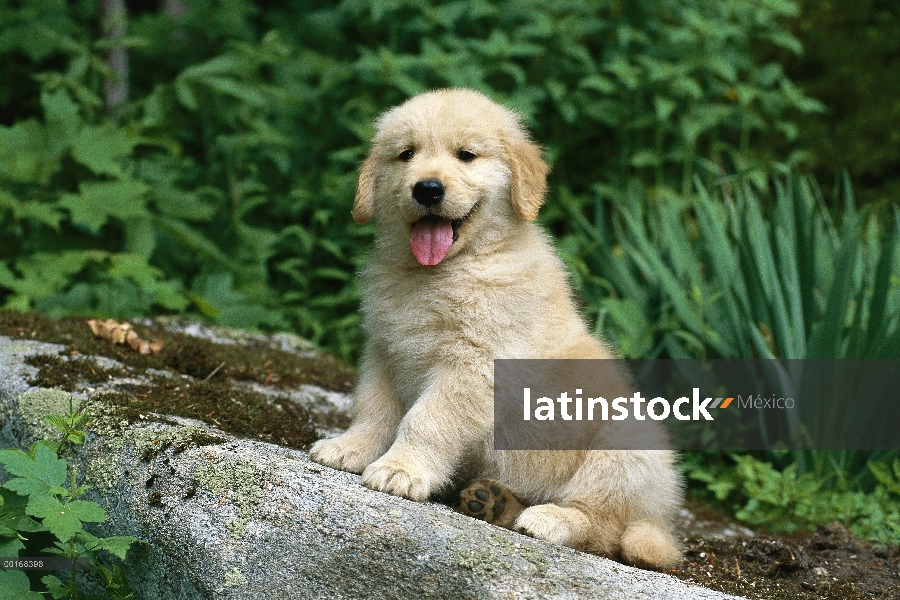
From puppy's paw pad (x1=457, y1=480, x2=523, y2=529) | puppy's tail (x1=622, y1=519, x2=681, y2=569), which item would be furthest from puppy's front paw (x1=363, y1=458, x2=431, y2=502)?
puppy's tail (x1=622, y1=519, x2=681, y2=569)

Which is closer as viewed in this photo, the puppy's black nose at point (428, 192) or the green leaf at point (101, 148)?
the puppy's black nose at point (428, 192)

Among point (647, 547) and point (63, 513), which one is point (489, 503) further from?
point (63, 513)

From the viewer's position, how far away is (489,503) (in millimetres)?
2816

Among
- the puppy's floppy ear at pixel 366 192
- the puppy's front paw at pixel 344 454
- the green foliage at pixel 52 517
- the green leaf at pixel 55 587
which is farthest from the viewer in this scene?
the puppy's floppy ear at pixel 366 192

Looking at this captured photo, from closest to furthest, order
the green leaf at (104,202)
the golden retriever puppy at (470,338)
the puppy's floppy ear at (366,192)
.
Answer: the golden retriever puppy at (470,338)
the puppy's floppy ear at (366,192)
the green leaf at (104,202)

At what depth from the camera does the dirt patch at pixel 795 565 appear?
9.75ft

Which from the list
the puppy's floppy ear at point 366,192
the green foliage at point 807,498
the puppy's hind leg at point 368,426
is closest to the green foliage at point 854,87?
the green foliage at point 807,498

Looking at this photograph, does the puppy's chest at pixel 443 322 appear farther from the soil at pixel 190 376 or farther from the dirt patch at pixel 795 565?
the dirt patch at pixel 795 565

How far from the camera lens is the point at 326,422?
383 cm

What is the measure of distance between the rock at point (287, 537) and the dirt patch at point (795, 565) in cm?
57

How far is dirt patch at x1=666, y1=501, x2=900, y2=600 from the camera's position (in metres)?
2.97

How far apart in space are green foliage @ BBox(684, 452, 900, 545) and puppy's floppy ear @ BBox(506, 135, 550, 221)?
71.3 inches

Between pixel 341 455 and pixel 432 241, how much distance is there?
0.77m

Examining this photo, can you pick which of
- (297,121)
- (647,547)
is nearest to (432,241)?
(647,547)
